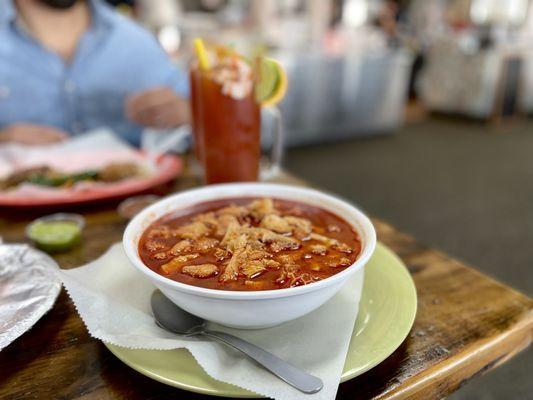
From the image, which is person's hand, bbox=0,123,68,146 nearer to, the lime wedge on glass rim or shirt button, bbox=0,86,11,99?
shirt button, bbox=0,86,11,99

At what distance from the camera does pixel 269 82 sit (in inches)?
50.6

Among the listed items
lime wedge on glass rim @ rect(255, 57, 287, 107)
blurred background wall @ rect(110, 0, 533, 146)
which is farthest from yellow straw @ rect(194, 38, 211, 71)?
blurred background wall @ rect(110, 0, 533, 146)

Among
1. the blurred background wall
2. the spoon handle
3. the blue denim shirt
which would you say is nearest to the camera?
the spoon handle

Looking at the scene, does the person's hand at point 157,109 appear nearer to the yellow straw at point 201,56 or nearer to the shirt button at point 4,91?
the yellow straw at point 201,56

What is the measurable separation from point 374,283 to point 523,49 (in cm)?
825

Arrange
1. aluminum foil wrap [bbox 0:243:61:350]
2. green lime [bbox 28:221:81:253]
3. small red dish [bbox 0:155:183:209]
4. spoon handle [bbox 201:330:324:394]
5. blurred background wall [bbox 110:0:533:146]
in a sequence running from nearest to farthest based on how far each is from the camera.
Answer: spoon handle [bbox 201:330:324:394] → aluminum foil wrap [bbox 0:243:61:350] → green lime [bbox 28:221:81:253] → small red dish [bbox 0:155:183:209] → blurred background wall [bbox 110:0:533:146]

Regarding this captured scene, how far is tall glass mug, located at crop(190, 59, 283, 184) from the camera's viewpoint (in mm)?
1306

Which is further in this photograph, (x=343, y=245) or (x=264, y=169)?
(x=264, y=169)

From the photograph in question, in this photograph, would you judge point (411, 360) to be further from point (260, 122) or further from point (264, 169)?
point (264, 169)

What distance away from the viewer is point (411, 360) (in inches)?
29.5

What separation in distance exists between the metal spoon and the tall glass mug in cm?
63

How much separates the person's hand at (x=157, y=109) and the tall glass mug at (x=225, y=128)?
481mm

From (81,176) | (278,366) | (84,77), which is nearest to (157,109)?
(81,176)

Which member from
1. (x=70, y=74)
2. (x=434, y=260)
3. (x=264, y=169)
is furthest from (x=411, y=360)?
(x=70, y=74)
